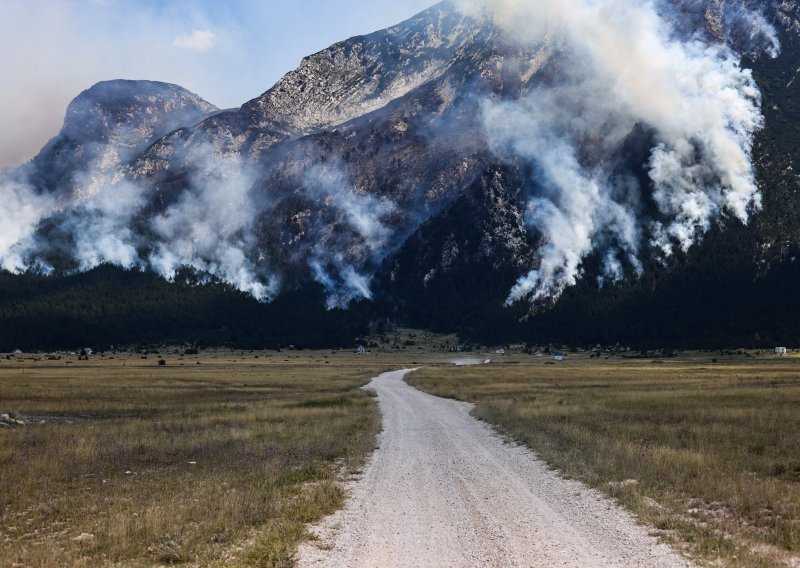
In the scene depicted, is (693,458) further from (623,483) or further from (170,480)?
(170,480)

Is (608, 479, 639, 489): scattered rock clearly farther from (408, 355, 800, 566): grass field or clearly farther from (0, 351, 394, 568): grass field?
(0, 351, 394, 568): grass field

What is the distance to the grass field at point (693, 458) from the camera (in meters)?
14.7

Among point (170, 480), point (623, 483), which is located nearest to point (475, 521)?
point (623, 483)

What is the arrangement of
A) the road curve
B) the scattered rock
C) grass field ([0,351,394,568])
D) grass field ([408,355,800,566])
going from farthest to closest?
1. the scattered rock
2. grass field ([408,355,800,566])
3. grass field ([0,351,394,568])
4. the road curve

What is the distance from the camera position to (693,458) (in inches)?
921

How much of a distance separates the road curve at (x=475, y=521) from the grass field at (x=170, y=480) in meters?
1.28

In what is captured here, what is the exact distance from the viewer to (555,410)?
144ft

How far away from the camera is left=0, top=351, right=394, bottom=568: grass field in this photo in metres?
14.0

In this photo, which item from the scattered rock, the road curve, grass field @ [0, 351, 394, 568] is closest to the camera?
the road curve

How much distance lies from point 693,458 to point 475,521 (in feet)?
39.0

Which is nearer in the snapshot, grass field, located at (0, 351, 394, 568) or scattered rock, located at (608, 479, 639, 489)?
grass field, located at (0, 351, 394, 568)

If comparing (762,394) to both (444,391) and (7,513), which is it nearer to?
(444,391)

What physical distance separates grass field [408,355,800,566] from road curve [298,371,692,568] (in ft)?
3.89

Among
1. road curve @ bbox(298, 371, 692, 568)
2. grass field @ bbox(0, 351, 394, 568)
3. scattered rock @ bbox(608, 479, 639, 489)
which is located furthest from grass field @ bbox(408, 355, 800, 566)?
grass field @ bbox(0, 351, 394, 568)
